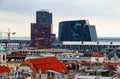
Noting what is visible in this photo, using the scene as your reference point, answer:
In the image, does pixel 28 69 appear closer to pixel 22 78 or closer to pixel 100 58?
pixel 22 78

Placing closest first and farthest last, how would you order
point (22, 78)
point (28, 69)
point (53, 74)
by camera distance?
point (22, 78)
point (53, 74)
point (28, 69)

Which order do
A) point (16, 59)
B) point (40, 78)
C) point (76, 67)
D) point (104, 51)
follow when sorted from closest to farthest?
point (40, 78) → point (76, 67) → point (16, 59) → point (104, 51)

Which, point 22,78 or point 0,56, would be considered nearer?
point 22,78

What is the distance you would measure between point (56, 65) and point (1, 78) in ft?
95.8

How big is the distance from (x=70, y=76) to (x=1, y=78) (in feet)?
42.1

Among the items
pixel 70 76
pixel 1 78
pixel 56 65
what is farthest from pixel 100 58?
pixel 1 78

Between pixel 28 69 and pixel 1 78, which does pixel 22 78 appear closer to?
pixel 1 78

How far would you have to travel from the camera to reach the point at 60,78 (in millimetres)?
68250

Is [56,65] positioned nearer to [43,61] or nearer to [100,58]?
[43,61]

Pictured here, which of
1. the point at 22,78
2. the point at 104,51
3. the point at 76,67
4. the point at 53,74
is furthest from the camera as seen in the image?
the point at 104,51

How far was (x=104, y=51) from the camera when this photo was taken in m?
184

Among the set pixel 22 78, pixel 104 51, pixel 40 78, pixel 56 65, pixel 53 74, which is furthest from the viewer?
pixel 104 51

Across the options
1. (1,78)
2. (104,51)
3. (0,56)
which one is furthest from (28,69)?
(104,51)

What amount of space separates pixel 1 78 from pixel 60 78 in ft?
34.9
